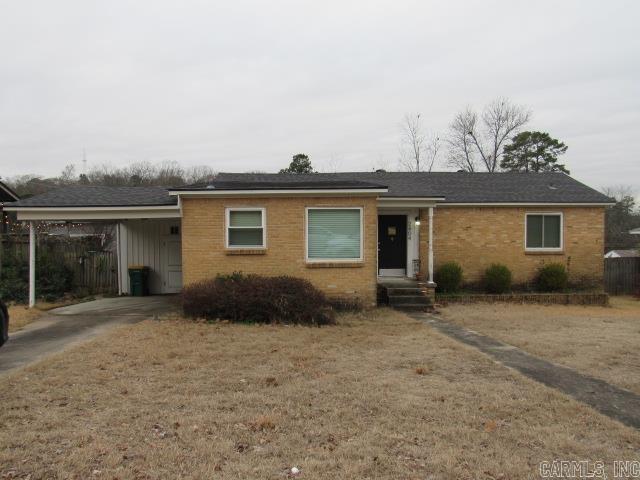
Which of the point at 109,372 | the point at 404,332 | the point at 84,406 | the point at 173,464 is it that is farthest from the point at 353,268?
the point at 173,464

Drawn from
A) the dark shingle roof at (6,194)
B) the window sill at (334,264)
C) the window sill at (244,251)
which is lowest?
the window sill at (334,264)

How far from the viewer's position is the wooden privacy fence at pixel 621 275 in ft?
60.0

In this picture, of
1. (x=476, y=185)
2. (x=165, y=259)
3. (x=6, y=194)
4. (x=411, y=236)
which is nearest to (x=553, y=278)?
(x=476, y=185)

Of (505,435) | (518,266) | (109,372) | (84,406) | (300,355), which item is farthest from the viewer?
(518,266)

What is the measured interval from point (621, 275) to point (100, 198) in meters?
18.5

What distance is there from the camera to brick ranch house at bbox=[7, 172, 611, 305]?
12.3 m

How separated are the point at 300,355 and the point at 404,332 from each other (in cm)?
304

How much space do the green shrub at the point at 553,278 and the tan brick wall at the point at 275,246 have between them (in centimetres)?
671

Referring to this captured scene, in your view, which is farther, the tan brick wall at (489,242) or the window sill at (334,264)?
the tan brick wall at (489,242)

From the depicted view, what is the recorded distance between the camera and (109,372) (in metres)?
6.45

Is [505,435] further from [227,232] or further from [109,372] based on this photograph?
[227,232]

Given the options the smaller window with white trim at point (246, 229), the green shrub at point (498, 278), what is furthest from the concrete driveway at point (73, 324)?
the green shrub at point (498, 278)

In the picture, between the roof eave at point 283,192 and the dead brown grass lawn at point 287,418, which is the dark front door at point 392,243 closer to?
the roof eave at point 283,192

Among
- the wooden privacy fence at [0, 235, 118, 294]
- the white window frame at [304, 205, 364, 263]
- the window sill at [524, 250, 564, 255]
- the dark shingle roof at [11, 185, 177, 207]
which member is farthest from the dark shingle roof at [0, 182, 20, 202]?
the window sill at [524, 250, 564, 255]
